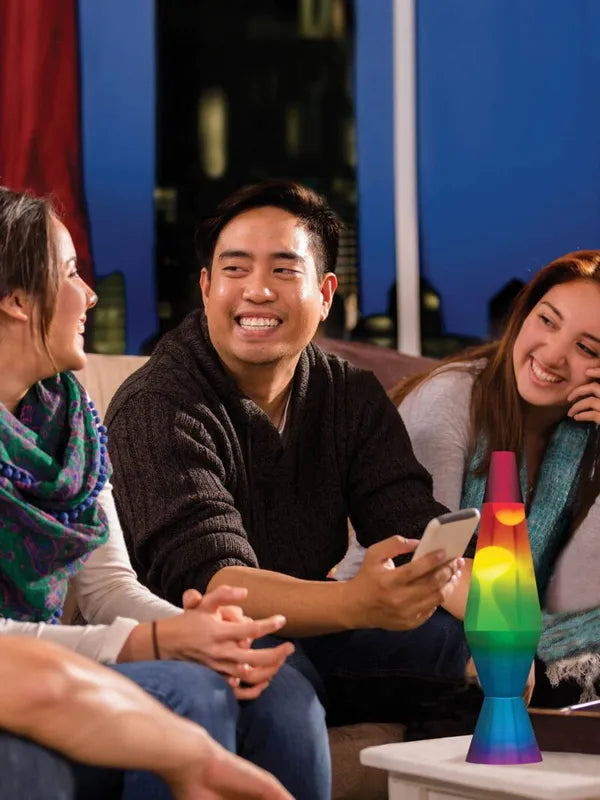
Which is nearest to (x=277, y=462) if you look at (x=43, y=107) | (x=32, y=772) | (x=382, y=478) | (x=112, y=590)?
(x=382, y=478)

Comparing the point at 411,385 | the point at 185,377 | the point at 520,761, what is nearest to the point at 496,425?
the point at 411,385

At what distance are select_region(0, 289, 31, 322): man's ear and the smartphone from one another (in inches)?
21.8

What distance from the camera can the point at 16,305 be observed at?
169cm

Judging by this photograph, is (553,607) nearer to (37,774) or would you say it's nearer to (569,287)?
(569,287)

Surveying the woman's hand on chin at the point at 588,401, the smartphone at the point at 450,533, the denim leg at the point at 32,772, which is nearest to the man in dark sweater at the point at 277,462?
the smartphone at the point at 450,533

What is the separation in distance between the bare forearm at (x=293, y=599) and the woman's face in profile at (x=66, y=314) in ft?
1.26

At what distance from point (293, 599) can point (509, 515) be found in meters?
0.37

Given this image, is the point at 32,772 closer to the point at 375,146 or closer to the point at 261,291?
the point at 261,291

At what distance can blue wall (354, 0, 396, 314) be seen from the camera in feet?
10.3

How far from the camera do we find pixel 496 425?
2.40m

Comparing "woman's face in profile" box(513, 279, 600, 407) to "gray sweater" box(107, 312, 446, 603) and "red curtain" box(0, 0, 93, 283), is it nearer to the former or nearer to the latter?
"gray sweater" box(107, 312, 446, 603)

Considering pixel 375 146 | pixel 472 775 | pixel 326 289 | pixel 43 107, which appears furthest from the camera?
pixel 375 146

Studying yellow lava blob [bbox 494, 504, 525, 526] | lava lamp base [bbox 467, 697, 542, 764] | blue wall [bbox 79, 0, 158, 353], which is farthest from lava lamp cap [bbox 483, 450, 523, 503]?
blue wall [bbox 79, 0, 158, 353]

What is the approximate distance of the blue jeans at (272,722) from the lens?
4.72 ft
